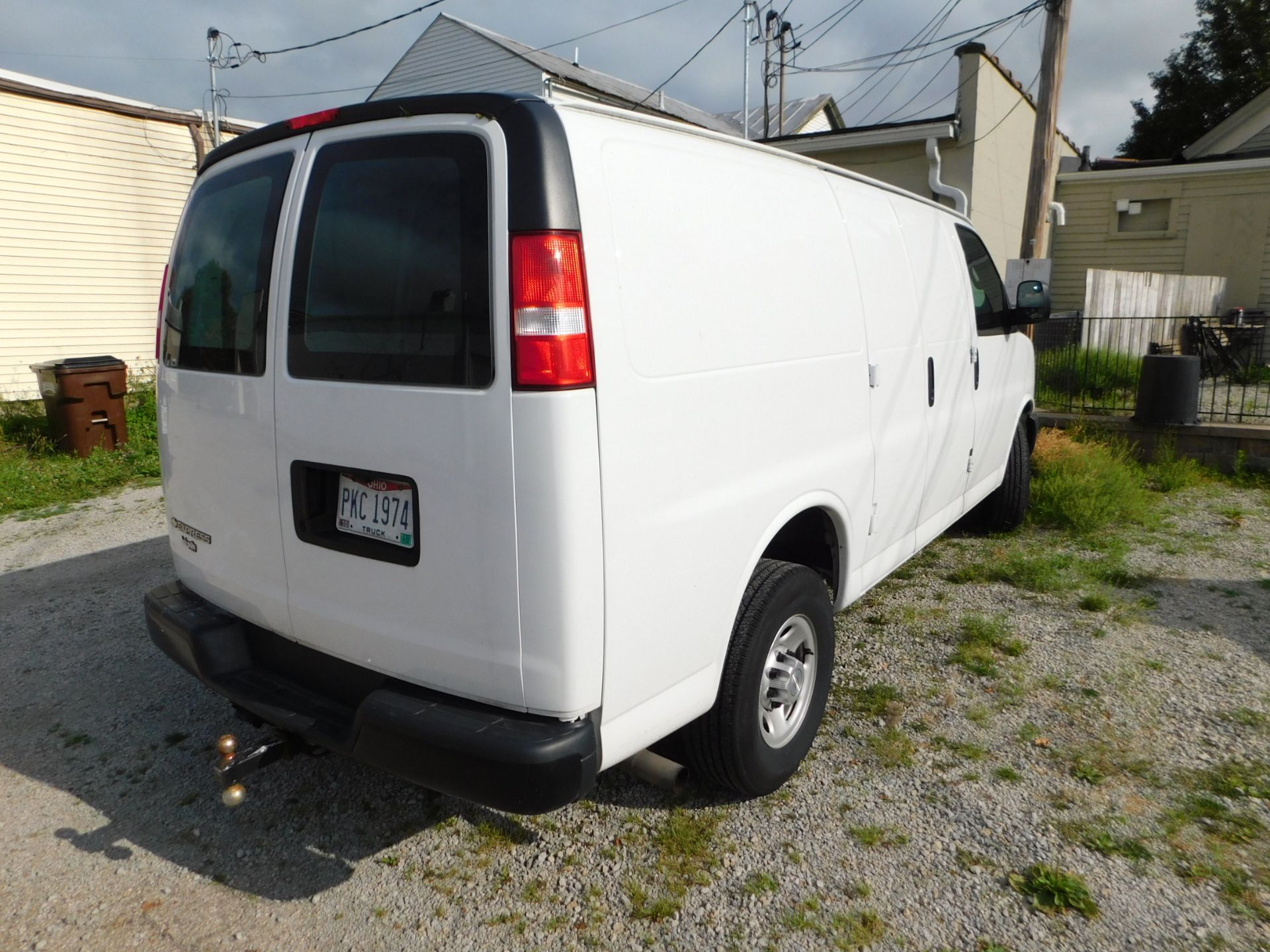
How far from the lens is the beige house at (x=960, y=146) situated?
45.3ft

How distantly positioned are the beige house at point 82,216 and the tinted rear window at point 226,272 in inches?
373

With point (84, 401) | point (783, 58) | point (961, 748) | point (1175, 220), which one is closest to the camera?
point (961, 748)

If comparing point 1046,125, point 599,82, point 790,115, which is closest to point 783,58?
point 790,115

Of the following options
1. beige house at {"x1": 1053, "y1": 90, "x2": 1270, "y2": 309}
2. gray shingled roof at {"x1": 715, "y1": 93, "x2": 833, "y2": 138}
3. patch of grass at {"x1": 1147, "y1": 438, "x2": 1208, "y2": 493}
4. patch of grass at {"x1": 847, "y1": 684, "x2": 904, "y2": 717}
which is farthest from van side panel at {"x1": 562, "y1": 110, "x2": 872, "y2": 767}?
gray shingled roof at {"x1": 715, "y1": 93, "x2": 833, "y2": 138}

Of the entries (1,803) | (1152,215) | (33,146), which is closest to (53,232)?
(33,146)

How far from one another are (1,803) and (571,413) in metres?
2.66

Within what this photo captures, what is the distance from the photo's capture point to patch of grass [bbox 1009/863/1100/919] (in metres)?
2.57

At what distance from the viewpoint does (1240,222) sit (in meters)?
16.2

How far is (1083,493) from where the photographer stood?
252 inches

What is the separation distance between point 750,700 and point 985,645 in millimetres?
1994

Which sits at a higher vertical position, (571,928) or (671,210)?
(671,210)

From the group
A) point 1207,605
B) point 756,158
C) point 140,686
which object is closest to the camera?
point 756,158

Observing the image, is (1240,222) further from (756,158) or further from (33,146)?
(33,146)

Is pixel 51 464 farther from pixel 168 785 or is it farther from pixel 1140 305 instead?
pixel 1140 305
